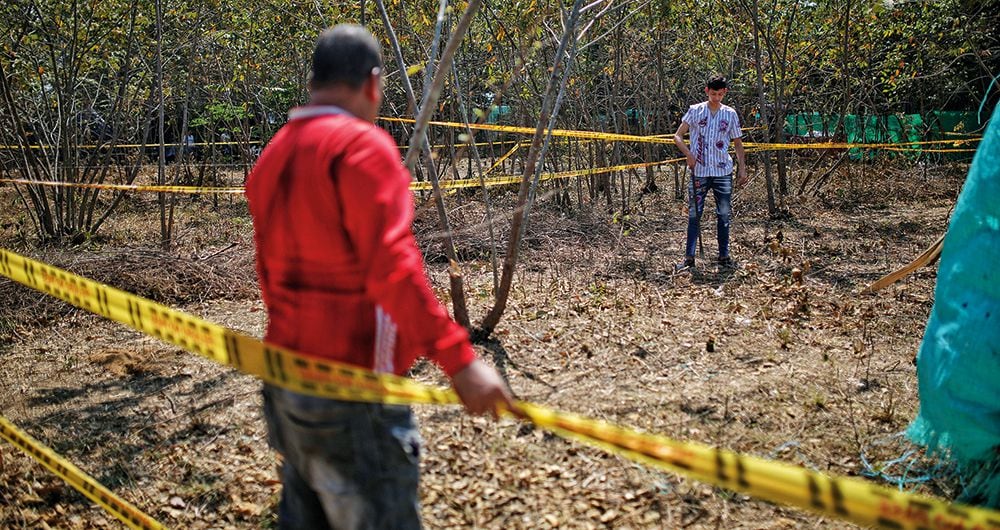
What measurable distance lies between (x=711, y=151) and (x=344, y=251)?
5890 millimetres

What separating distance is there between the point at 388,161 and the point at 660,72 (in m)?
10.8

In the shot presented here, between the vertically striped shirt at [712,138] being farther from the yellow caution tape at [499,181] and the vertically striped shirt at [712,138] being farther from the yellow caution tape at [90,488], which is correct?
the yellow caution tape at [90,488]

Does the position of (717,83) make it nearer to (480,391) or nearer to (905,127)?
(480,391)

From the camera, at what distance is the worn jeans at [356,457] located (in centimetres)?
195

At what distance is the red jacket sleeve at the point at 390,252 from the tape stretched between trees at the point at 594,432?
147 mm

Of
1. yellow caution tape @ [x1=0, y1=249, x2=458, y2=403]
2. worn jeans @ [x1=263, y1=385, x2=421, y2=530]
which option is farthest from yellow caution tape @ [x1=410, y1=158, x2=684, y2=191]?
worn jeans @ [x1=263, y1=385, x2=421, y2=530]

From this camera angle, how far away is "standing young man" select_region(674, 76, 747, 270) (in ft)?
23.7

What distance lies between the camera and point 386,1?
880 cm

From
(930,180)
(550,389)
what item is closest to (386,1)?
(550,389)

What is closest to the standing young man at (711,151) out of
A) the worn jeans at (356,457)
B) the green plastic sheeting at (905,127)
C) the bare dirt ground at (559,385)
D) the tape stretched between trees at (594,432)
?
the bare dirt ground at (559,385)

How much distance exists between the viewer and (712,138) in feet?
23.7

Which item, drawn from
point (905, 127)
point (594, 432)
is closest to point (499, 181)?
point (594, 432)

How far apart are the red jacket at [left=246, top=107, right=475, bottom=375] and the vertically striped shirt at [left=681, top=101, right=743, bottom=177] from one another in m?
5.74

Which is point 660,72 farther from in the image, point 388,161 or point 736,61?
point 388,161
